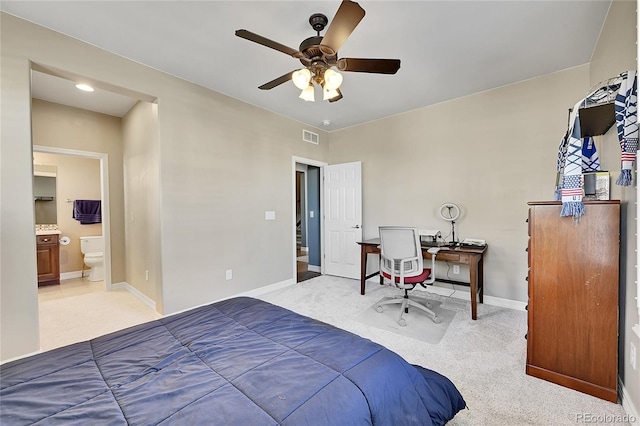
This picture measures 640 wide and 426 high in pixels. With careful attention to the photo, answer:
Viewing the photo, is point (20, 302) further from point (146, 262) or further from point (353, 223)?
point (353, 223)

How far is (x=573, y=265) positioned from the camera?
1776 millimetres

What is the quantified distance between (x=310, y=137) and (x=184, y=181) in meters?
2.40

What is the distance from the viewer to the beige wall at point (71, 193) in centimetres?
467

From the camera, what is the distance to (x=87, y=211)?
483 cm

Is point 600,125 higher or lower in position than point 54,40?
lower

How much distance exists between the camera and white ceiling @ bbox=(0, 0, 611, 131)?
1.96 m

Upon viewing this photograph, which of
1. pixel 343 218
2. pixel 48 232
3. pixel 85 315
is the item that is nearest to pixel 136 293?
pixel 85 315

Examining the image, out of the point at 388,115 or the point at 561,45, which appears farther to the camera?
the point at 388,115

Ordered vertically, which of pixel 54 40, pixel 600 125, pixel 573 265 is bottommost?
pixel 573 265

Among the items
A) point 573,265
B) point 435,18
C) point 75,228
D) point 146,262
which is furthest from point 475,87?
point 75,228

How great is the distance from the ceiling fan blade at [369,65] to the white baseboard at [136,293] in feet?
11.3

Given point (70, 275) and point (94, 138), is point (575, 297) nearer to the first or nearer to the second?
point (94, 138)

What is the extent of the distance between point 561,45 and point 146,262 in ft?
17.0

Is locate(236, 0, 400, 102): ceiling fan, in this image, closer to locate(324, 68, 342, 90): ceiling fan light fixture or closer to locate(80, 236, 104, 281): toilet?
locate(324, 68, 342, 90): ceiling fan light fixture
